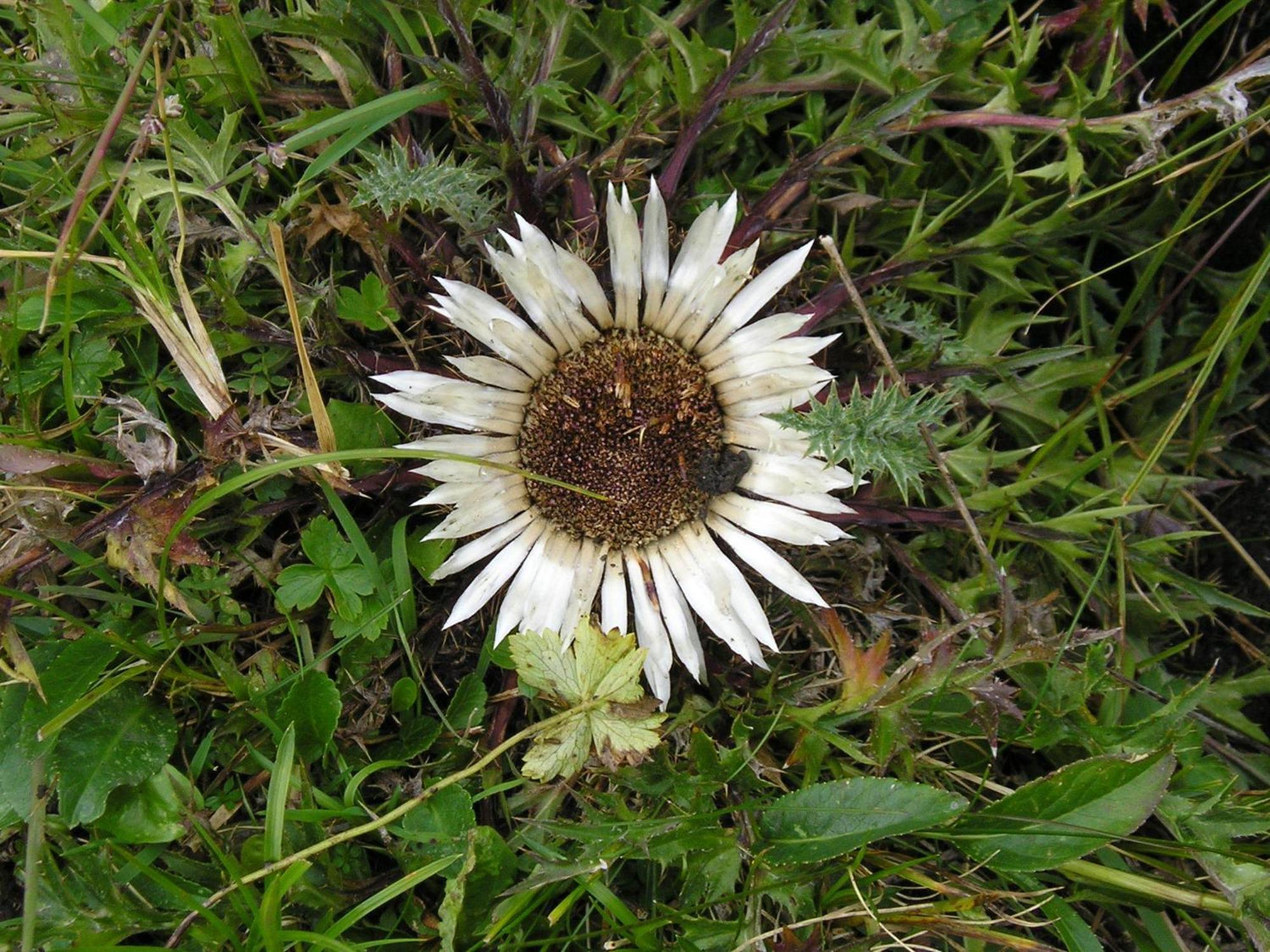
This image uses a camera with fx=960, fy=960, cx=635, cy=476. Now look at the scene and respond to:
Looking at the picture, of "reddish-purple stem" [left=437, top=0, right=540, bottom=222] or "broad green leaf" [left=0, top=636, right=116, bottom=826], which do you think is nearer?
"reddish-purple stem" [left=437, top=0, right=540, bottom=222]

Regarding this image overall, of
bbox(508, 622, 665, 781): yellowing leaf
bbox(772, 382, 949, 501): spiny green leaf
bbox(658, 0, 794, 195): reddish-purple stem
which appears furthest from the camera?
bbox(658, 0, 794, 195): reddish-purple stem

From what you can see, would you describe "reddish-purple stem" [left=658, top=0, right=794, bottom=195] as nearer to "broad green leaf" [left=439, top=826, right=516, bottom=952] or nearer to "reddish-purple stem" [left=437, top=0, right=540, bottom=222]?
"reddish-purple stem" [left=437, top=0, right=540, bottom=222]

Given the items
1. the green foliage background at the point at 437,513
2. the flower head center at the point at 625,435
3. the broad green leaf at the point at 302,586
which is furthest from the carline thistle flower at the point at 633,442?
the broad green leaf at the point at 302,586

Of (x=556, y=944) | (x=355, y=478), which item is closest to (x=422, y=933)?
(x=556, y=944)

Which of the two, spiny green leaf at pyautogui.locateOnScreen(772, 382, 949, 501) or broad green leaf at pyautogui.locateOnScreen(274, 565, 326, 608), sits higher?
broad green leaf at pyautogui.locateOnScreen(274, 565, 326, 608)

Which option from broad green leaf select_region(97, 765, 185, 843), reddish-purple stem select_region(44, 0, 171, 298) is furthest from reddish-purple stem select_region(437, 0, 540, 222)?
broad green leaf select_region(97, 765, 185, 843)

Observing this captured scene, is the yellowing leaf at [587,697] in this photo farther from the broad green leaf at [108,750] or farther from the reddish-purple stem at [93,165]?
the reddish-purple stem at [93,165]

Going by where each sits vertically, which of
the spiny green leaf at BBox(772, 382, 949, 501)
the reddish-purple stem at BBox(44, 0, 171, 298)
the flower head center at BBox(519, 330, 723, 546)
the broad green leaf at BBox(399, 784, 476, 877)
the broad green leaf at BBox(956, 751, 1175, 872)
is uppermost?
the reddish-purple stem at BBox(44, 0, 171, 298)

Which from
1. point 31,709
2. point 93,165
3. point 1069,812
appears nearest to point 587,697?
point 1069,812

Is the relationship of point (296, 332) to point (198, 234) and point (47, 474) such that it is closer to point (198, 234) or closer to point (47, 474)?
point (198, 234)
